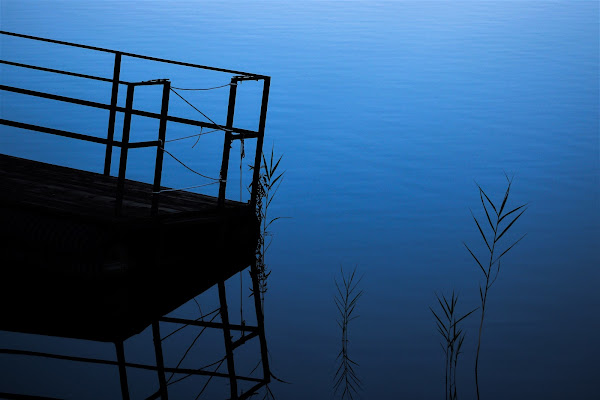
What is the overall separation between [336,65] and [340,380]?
22010mm

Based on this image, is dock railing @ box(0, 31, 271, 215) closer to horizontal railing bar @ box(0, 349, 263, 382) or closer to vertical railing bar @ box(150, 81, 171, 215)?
vertical railing bar @ box(150, 81, 171, 215)

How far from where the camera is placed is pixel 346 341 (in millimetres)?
8961

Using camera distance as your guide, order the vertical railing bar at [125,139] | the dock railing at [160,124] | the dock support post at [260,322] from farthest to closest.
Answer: the dock support post at [260,322] → the dock railing at [160,124] → the vertical railing bar at [125,139]

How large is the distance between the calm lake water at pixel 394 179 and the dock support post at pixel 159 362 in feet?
0.53

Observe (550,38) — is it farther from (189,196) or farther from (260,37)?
(189,196)

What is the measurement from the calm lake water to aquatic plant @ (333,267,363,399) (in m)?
0.08

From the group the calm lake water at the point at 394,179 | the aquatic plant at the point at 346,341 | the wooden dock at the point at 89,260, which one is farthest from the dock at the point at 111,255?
the aquatic plant at the point at 346,341

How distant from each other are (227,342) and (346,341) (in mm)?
1038

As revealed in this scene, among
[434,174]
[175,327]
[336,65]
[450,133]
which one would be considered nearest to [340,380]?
[175,327]

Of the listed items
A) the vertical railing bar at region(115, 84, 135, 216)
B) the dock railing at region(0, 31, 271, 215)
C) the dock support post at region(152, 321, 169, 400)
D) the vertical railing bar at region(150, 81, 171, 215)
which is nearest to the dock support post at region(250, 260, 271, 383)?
the dock railing at region(0, 31, 271, 215)

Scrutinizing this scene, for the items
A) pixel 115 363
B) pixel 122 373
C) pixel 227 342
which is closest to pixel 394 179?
pixel 227 342

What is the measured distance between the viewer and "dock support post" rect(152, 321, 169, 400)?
7569mm

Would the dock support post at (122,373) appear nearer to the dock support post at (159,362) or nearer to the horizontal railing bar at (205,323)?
the dock support post at (159,362)

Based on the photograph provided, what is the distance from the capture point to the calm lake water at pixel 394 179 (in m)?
8.44
